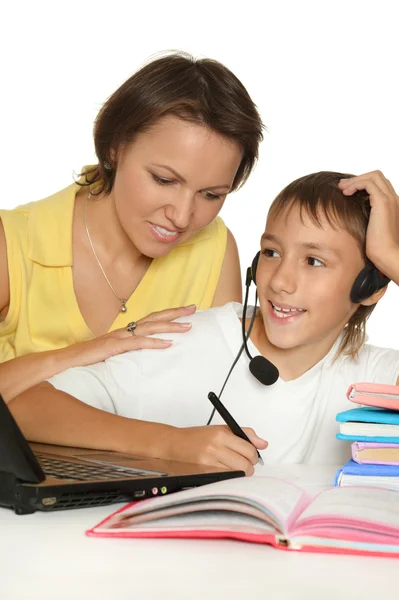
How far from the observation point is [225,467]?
1.31 m

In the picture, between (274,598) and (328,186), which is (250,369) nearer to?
(328,186)

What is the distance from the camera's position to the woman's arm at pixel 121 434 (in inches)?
52.4

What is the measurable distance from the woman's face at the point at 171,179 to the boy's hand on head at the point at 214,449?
761 mm

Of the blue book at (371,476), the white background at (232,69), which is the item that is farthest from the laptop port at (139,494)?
the white background at (232,69)

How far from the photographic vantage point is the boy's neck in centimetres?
190

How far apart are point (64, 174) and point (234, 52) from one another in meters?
0.94

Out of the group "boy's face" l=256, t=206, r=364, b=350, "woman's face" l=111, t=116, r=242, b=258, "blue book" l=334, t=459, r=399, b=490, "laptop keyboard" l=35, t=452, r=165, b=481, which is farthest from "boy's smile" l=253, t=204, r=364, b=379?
"laptop keyboard" l=35, t=452, r=165, b=481

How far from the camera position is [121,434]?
4.70ft

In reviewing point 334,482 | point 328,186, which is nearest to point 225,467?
point 334,482

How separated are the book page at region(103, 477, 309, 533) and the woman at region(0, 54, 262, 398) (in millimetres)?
851

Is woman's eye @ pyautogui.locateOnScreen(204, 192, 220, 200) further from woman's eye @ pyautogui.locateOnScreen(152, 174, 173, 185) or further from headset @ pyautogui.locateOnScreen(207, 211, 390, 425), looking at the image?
headset @ pyautogui.locateOnScreen(207, 211, 390, 425)

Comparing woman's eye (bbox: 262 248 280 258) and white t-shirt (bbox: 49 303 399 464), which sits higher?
woman's eye (bbox: 262 248 280 258)

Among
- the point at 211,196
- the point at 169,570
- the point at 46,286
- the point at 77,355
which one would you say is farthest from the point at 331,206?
the point at 169,570

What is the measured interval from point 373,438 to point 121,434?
1.37 ft
